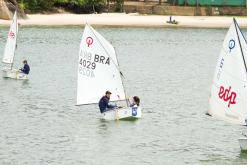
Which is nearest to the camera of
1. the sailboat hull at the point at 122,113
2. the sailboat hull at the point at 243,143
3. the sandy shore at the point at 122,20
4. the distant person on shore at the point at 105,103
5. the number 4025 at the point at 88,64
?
the sailboat hull at the point at 243,143

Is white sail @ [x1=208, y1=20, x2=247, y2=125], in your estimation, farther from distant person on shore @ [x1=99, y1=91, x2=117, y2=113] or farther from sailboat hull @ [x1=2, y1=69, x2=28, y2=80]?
sailboat hull @ [x1=2, y1=69, x2=28, y2=80]

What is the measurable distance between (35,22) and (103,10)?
68.8 feet

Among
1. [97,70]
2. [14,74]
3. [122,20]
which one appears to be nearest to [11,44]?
[14,74]

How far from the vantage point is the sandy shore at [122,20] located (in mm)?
136625

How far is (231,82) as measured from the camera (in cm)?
3981

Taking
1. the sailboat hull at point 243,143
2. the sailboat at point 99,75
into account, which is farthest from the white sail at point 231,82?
the sailboat at point 99,75

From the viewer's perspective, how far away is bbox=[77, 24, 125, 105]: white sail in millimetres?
50812

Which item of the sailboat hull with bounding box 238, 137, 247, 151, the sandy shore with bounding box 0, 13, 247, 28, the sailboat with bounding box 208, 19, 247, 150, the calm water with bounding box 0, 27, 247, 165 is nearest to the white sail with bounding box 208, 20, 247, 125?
the sailboat with bounding box 208, 19, 247, 150

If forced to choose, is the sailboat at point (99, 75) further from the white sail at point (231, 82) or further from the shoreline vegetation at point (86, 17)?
the shoreline vegetation at point (86, 17)

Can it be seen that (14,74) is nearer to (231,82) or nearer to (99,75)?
(99,75)

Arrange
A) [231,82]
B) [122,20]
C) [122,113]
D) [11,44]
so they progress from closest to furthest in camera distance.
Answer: [231,82] → [122,113] → [11,44] → [122,20]

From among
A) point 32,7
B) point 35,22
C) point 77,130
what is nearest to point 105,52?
point 77,130

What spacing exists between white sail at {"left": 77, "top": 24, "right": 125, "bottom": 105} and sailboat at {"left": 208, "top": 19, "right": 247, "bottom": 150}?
11.2m

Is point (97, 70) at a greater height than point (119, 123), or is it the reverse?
point (97, 70)
